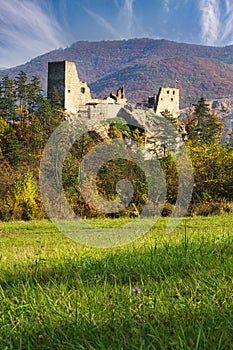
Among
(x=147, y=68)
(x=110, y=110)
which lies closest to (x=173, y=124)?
(x=110, y=110)

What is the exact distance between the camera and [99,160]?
3105 cm

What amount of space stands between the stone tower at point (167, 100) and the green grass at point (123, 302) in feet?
193

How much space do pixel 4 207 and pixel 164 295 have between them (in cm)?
2154

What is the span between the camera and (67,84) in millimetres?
54125

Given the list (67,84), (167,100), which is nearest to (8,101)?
(67,84)

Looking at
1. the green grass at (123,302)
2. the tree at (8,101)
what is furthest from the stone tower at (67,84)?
the green grass at (123,302)

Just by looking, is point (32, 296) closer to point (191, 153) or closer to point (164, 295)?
point (164, 295)

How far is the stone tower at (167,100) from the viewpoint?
62.2 meters

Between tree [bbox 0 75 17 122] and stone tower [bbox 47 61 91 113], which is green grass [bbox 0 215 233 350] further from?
stone tower [bbox 47 61 91 113]

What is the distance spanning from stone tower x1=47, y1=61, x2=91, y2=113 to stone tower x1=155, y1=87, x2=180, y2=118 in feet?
37.4

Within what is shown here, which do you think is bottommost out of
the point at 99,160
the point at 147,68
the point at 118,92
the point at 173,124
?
the point at 99,160

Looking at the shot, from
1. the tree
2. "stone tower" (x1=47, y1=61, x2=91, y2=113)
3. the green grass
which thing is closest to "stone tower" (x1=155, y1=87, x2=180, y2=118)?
"stone tower" (x1=47, y1=61, x2=91, y2=113)

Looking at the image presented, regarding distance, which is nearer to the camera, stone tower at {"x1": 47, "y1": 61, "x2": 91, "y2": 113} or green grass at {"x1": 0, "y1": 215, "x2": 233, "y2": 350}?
green grass at {"x1": 0, "y1": 215, "x2": 233, "y2": 350}

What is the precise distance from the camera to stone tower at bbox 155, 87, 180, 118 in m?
62.2
